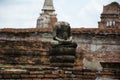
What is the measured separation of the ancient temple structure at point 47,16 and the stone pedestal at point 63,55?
29.4 metres

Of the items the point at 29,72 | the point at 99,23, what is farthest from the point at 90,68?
the point at 99,23

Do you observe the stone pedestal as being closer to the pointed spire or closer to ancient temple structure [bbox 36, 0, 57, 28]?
ancient temple structure [bbox 36, 0, 57, 28]

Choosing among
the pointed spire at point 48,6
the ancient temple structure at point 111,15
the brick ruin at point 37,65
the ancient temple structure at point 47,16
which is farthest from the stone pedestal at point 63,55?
the pointed spire at point 48,6

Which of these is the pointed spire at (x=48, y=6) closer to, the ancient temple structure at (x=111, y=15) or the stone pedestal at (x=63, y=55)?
the ancient temple structure at (x=111, y=15)

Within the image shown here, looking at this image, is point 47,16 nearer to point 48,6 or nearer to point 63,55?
point 48,6

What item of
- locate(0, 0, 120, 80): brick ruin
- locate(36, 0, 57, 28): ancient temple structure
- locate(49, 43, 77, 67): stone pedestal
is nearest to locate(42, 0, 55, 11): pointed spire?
locate(36, 0, 57, 28): ancient temple structure

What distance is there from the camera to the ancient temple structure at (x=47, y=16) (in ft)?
131

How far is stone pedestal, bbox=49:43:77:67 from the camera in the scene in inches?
367

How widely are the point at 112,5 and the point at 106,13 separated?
3.57 ft

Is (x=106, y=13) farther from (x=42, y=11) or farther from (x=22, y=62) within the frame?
(x=22, y=62)

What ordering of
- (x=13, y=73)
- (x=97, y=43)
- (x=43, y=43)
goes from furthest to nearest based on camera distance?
(x=97, y=43) → (x=43, y=43) → (x=13, y=73)

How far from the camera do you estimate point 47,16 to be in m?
41.3

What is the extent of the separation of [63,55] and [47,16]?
31.9 metres

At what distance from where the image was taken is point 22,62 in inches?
376
